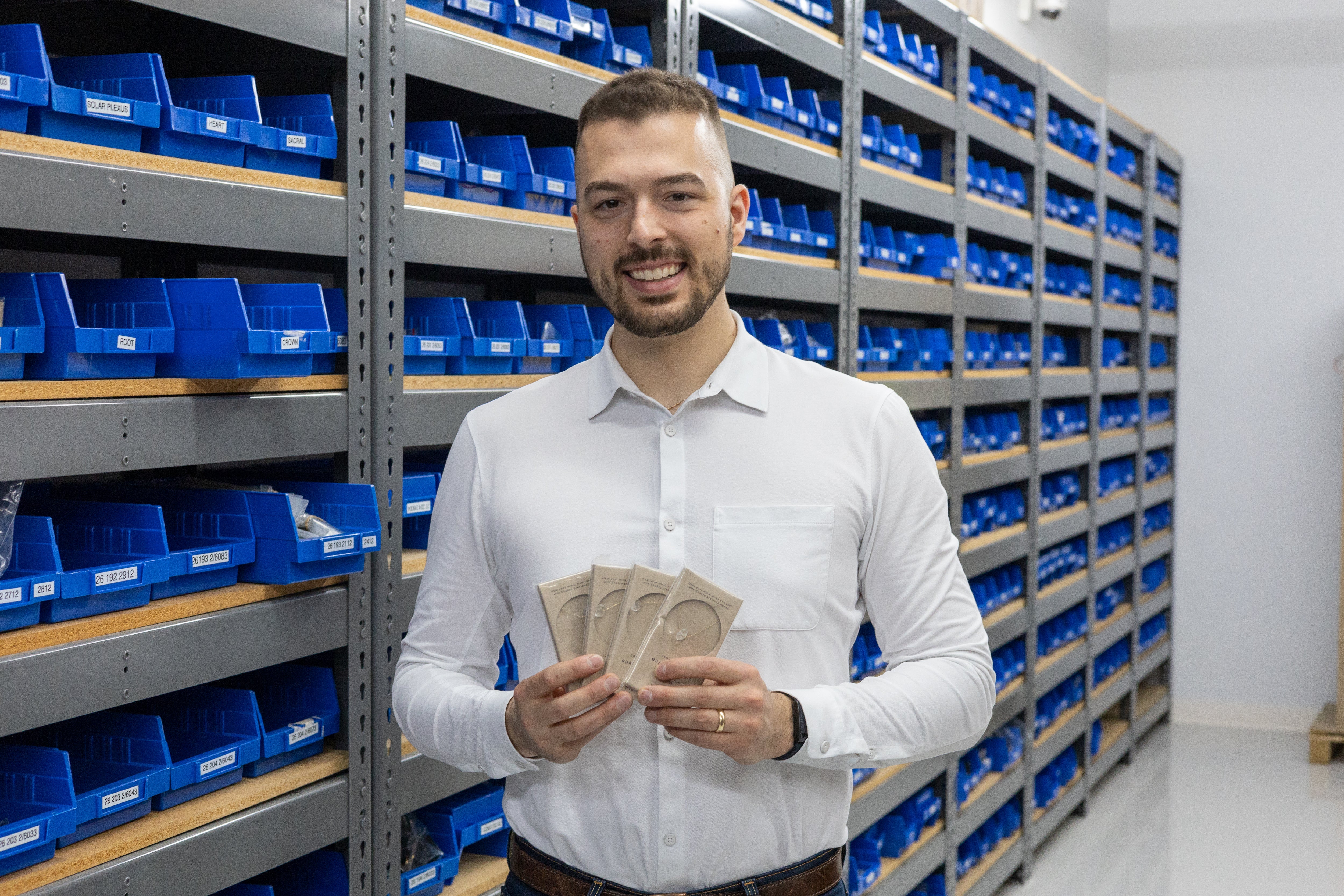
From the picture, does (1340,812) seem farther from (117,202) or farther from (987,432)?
(117,202)

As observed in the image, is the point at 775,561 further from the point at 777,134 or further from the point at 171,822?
the point at 777,134

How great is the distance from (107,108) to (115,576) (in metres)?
0.59

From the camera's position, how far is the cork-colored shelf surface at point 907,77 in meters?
3.73

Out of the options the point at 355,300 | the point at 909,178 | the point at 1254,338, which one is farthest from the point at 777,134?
the point at 1254,338

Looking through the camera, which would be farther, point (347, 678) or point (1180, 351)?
point (1180, 351)

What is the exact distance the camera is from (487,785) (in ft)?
8.35

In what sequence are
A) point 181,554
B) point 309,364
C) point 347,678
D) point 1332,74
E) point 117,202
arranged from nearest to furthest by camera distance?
point 117,202 < point 181,554 < point 309,364 < point 347,678 < point 1332,74

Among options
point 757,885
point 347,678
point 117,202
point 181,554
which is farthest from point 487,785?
point 117,202

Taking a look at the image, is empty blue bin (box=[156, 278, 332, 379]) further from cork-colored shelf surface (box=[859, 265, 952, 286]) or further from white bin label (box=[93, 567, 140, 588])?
cork-colored shelf surface (box=[859, 265, 952, 286])

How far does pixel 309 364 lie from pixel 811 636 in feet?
2.81

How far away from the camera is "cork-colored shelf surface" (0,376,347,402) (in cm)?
156

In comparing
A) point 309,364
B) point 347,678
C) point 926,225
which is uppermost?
point 926,225

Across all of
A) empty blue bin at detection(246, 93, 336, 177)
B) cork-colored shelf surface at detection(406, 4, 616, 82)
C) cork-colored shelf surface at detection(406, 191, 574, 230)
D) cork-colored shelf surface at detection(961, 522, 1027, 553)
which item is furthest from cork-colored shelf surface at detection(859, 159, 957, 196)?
empty blue bin at detection(246, 93, 336, 177)

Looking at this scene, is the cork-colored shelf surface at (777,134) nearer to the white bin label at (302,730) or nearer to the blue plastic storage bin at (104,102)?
the blue plastic storage bin at (104,102)
